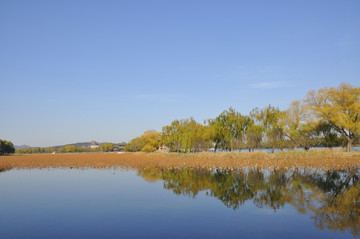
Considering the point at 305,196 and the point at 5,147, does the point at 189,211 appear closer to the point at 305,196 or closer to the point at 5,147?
the point at 305,196

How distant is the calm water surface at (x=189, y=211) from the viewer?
30.3ft

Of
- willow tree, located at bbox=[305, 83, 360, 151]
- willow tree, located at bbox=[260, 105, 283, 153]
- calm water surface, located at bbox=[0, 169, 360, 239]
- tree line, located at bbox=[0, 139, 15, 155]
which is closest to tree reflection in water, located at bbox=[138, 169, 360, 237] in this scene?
calm water surface, located at bbox=[0, 169, 360, 239]

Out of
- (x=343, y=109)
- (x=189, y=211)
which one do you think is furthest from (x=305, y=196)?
(x=343, y=109)

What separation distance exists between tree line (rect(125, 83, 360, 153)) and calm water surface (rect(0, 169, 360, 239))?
41.9 metres

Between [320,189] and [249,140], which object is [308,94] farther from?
[320,189]

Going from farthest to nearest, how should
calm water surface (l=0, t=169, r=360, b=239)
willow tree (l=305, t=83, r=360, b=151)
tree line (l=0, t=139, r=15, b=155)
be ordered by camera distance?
tree line (l=0, t=139, r=15, b=155)
willow tree (l=305, t=83, r=360, b=151)
calm water surface (l=0, t=169, r=360, b=239)

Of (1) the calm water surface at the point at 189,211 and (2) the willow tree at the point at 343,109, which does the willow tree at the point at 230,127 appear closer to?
(2) the willow tree at the point at 343,109

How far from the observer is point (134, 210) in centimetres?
1259

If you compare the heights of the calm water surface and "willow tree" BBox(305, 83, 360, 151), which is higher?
"willow tree" BBox(305, 83, 360, 151)

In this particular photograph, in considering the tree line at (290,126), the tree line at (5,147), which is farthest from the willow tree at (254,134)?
the tree line at (5,147)

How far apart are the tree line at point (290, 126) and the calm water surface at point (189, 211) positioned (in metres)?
41.9

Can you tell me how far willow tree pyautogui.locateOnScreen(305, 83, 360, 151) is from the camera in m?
50.9

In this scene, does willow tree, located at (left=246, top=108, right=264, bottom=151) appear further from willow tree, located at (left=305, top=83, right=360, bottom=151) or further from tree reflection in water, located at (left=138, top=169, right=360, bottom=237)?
tree reflection in water, located at (left=138, top=169, right=360, bottom=237)

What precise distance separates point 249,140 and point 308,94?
59.5 feet
